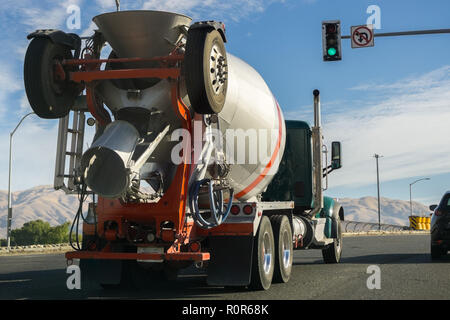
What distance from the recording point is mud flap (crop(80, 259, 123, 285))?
977cm

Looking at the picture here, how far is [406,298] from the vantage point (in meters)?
8.83

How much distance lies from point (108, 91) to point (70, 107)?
2.31 feet

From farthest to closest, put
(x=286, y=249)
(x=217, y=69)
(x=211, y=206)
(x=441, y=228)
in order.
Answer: (x=441, y=228)
(x=286, y=249)
(x=211, y=206)
(x=217, y=69)

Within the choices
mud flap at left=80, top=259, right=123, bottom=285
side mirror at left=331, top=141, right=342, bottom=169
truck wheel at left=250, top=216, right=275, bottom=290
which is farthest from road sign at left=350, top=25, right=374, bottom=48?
mud flap at left=80, top=259, right=123, bottom=285

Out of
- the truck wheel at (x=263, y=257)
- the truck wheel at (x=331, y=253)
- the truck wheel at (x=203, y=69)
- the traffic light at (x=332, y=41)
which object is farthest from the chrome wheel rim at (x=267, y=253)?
the traffic light at (x=332, y=41)

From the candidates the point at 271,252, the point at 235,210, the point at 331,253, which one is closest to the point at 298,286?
the point at 271,252

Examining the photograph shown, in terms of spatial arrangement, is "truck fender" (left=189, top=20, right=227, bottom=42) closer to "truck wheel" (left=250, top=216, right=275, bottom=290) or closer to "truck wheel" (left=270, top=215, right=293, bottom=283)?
"truck wheel" (left=250, top=216, right=275, bottom=290)

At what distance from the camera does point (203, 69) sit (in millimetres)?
8422

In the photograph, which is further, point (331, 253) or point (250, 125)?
point (331, 253)

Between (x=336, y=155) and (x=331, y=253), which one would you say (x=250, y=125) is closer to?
(x=336, y=155)

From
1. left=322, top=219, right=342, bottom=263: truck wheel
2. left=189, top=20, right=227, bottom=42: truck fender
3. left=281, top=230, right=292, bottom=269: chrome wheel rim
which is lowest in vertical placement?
left=322, top=219, right=342, bottom=263: truck wheel

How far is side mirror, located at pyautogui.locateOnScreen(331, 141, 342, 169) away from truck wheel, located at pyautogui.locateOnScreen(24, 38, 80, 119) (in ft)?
25.0

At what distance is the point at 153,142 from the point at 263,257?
8.32 ft
